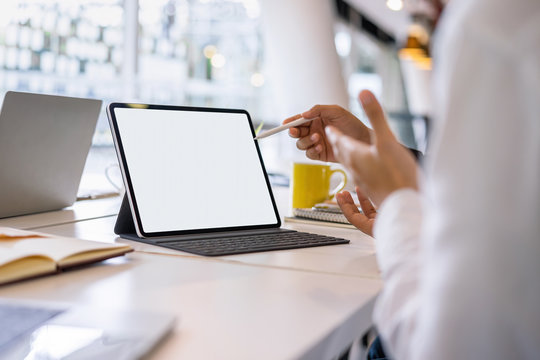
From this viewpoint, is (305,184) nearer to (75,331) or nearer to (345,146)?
(345,146)

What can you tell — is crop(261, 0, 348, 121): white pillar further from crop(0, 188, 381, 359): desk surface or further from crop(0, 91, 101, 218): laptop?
crop(0, 188, 381, 359): desk surface

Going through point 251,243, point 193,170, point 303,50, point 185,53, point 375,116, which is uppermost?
point 185,53

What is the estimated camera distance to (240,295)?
0.69 meters

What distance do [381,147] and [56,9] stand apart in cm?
519

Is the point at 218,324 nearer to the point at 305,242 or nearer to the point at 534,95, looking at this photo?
the point at 534,95

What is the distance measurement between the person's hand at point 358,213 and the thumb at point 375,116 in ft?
1.23

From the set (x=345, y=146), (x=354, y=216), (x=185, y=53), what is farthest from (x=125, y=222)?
(x=185, y=53)

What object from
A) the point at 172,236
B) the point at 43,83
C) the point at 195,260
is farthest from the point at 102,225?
the point at 43,83

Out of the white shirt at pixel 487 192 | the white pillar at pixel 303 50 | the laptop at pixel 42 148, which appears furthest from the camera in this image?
the white pillar at pixel 303 50

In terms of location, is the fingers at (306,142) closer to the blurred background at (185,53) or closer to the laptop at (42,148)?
the laptop at (42,148)

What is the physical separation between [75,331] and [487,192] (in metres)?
0.37

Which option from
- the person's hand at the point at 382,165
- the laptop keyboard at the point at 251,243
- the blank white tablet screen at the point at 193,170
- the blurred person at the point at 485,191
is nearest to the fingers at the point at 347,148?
the person's hand at the point at 382,165

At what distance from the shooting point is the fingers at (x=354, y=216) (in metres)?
1.04

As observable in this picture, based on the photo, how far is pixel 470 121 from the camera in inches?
17.9
